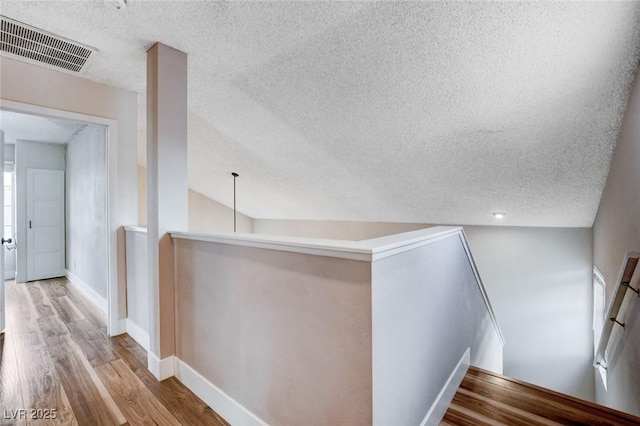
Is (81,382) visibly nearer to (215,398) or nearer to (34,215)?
(215,398)

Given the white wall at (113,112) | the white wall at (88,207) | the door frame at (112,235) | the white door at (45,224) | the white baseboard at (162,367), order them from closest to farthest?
the white baseboard at (162,367), the white wall at (113,112), the door frame at (112,235), the white wall at (88,207), the white door at (45,224)

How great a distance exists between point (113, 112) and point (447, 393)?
373 cm

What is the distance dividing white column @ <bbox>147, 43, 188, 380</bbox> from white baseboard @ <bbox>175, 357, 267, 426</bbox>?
0.18 m

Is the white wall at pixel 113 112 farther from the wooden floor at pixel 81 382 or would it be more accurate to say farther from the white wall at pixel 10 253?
the white wall at pixel 10 253

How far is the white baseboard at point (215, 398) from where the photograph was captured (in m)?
1.63

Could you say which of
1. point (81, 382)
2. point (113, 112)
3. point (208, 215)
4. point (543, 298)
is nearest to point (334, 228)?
point (208, 215)

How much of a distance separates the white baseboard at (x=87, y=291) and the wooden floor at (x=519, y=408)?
3.73m

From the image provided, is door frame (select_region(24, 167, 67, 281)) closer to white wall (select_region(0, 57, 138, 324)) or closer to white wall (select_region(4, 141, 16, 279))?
white wall (select_region(4, 141, 16, 279))

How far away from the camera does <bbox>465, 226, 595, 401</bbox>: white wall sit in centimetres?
395

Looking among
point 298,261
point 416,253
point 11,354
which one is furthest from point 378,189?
point 11,354

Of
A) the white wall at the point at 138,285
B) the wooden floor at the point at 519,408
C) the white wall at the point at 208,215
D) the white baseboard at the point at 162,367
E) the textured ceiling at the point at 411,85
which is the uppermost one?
the textured ceiling at the point at 411,85

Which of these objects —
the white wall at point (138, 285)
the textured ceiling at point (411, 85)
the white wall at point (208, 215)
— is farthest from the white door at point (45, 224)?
the white wall at point (138, 285)

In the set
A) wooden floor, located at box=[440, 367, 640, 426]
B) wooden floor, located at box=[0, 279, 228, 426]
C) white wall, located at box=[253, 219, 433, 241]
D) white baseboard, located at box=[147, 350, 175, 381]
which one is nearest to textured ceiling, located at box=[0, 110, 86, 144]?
wooden floor, located at box=[0, 279, 228, 426]

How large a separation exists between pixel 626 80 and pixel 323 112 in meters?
2.28
